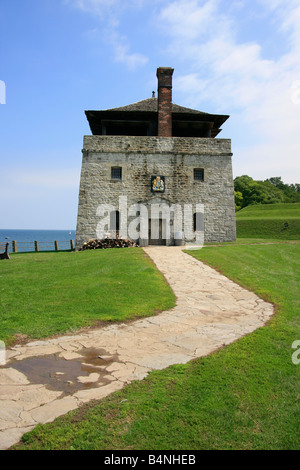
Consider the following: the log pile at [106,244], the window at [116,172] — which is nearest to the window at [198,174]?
the window at [116,172]

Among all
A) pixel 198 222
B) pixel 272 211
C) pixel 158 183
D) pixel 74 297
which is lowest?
pixel 74 297

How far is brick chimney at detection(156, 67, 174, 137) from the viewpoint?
75.1 feet

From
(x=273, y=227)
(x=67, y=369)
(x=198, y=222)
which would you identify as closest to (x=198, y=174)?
(x=198, y=222)

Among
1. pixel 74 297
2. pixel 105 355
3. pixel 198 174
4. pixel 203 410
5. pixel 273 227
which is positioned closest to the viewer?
pixel 203 410

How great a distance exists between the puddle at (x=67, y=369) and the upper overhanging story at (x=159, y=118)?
2027 cm

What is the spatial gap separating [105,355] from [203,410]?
6.25ft

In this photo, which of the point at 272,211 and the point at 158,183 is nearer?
the point at 158,183

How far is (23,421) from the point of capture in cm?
318

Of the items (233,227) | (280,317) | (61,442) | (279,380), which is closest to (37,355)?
(61,442)

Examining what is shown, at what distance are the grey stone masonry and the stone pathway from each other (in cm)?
1510

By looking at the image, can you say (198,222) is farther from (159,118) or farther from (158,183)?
(159,118)

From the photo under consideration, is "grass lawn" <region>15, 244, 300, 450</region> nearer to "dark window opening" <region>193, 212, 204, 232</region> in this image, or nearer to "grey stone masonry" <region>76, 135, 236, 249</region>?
"dark window opening" <region>193, 212, 204, 232</region>

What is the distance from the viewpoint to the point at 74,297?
7.81 m

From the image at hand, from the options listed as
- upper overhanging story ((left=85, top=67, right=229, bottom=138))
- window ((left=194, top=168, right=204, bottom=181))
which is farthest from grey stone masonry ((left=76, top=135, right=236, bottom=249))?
upper overhanging story ((left=85, top=67, right=229, bottom=138))
